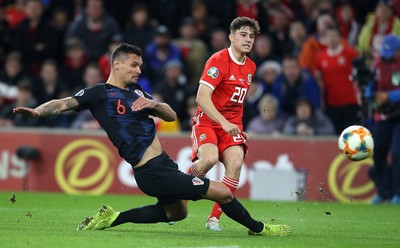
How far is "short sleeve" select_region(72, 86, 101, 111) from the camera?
9562mm

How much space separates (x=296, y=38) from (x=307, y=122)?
2.54 m

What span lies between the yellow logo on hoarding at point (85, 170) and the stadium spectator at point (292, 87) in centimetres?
334

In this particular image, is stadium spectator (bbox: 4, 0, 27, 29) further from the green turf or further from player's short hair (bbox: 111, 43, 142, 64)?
player's short hair (bbox: 111, 43, 142, 64)

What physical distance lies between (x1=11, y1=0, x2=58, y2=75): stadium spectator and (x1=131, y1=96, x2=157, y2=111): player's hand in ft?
34.4

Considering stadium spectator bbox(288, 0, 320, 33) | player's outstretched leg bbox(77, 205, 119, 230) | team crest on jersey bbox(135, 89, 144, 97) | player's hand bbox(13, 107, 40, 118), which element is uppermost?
stadium spectator bbox(288, 0, 320, 33)

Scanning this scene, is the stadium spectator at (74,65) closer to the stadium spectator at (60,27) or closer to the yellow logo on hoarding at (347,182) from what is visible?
the stadium spectator at (60,27)

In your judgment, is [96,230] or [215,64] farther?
[215,64]

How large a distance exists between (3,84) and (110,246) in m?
10.8

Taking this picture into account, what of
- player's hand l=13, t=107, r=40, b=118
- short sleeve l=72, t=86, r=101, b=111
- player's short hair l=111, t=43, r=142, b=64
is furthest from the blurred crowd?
player's hand l=13, t=107, r=40, b=118

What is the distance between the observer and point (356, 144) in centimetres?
1143

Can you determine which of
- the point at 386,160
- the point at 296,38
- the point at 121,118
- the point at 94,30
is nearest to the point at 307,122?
the point at 386,160

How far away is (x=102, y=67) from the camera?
18453 millimetres

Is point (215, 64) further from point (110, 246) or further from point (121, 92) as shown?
point (110, 246)

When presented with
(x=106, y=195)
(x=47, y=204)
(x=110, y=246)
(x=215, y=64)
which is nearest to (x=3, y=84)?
(x=106, y=195)
